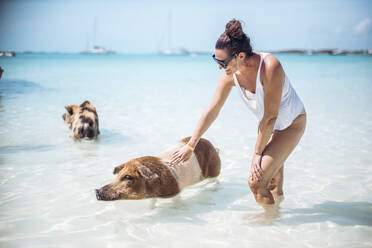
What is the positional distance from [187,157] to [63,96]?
1288cm

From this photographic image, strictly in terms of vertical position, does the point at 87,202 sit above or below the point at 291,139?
below

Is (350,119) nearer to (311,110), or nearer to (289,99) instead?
(311,110)

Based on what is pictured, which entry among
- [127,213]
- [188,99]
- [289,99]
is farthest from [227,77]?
[188,99]

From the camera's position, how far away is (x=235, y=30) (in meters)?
3.50

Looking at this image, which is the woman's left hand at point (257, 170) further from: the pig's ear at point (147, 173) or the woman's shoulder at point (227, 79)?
the pig's ear at point (147, 173)

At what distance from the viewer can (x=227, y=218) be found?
4.29m

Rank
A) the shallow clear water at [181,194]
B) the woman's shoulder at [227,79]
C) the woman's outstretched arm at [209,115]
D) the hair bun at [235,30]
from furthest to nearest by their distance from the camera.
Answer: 1. the woman's outstretched arm at [209,115]
2. the woman's shoulder at [227,79]
3. the shallow clear water at [181,194]
4. the hair bun at [235,30]

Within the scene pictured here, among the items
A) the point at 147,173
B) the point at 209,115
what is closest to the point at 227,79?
the point at 209,115

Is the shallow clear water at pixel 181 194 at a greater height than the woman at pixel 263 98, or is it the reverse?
the woman at pixel 263 98

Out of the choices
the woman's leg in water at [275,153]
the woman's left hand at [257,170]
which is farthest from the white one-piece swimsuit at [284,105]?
the woman's left hand at [257,170]

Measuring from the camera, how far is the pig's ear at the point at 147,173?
4184 millimetres

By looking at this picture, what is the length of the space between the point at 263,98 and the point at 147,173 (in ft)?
5.63

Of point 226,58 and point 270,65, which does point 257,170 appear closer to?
point 270,65

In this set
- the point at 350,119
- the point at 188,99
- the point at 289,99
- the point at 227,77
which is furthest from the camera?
the point at 188,99
